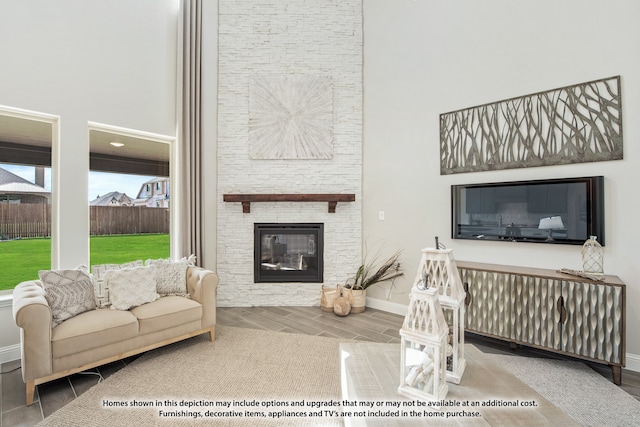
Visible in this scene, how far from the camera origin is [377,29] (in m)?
4.04

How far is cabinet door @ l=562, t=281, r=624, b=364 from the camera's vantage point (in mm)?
2191

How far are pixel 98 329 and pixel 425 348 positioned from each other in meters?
2.30

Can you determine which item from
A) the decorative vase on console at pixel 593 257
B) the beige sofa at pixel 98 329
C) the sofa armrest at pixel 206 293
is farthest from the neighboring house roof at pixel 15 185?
the decorative vase on console at pixel 593 257

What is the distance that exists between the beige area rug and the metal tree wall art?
2.51m

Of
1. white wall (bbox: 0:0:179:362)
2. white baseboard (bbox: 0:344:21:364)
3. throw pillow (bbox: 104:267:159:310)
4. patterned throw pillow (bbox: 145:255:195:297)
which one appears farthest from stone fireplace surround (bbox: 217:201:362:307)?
white baseboard (bbox: 0:344:21:364)

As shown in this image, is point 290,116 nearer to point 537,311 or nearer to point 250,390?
point 250,390

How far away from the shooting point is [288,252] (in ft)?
13.6

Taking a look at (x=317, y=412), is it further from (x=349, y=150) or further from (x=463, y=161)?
(x=349, y=150)

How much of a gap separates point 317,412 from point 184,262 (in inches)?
78.9

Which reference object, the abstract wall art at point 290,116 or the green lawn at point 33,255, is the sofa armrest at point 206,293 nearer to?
the green lawn at point 33,255

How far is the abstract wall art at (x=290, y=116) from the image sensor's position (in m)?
4.06

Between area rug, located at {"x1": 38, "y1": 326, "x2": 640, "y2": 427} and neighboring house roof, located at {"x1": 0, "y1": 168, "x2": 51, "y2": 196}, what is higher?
neighboring house roof, located at {"x1": 0, "y1": 168, "x2": 51, "y2": 196}

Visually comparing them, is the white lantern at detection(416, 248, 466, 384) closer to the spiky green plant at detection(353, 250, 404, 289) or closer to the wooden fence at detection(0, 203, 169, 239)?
the spiky green plant at detection(353, 250, 404, 289)

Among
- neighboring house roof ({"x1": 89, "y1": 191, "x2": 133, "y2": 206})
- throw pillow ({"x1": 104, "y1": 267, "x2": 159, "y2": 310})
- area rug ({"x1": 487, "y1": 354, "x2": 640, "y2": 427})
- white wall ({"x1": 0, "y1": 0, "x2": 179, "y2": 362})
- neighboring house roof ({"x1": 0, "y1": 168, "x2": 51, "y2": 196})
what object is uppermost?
white wall ({"x1": 0, "y1": 0, "x2": 179, "y2": 362})
